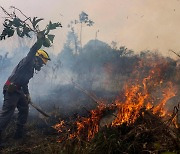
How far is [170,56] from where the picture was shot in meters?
18.8

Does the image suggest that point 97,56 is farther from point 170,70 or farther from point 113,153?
point 113,153

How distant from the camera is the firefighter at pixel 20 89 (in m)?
6.27

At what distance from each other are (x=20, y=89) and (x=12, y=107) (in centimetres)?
45

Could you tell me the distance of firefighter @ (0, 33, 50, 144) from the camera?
6.27 m

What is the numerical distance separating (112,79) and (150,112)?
11077 millimetres

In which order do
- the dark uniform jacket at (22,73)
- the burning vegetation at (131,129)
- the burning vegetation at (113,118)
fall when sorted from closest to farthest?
the burning vegetation at (131,129), the burning vegetation at (113,118), the dark uniform jacket at (22,73)

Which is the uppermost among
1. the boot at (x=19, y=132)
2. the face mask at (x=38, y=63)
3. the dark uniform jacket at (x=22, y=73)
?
the face mask at (x=38, y=63)

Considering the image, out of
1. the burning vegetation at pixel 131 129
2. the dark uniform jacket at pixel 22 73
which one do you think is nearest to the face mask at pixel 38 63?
the dark uniform jacket at pixel 22 73

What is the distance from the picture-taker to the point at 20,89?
6.61 m

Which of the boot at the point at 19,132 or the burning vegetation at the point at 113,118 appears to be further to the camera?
the boot at the point at 19,132

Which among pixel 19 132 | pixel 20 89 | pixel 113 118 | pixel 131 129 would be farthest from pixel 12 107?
pixel 131 129

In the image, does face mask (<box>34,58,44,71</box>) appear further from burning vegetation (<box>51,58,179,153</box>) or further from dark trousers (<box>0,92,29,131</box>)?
burning vegetation (<box>51,58,179,153</box>)

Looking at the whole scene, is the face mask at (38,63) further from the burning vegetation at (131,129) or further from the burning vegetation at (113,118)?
the burning vegetation at (131,129)

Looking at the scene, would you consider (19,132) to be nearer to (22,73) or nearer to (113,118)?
(22,73)
